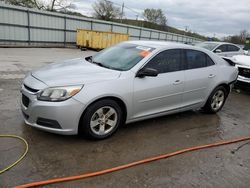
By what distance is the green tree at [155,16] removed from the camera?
67.6 metres

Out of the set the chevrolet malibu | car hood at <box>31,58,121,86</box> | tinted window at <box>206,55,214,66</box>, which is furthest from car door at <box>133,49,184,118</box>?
tinted window at <box>206,55,214,66</box>

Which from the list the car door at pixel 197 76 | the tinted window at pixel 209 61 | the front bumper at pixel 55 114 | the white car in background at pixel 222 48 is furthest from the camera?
the white car in background at pixel 222 48

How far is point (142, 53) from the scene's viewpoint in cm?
462

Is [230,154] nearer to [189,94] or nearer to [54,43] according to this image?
[189,94]

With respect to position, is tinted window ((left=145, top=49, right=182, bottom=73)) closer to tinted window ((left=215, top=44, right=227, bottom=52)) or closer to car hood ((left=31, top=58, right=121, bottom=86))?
car hood ((left=31, top=58, right=121, bottom=86))

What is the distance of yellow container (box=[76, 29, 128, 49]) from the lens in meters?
22.3

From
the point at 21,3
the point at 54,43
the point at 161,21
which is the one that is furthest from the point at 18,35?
the point at 161,21

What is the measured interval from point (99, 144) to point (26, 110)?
1.23 m

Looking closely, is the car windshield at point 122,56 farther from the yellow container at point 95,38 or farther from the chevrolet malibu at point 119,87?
the yellow container at point 95,38

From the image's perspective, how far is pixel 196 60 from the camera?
531cm

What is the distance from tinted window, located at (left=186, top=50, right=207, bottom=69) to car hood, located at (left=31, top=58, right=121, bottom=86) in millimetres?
1730

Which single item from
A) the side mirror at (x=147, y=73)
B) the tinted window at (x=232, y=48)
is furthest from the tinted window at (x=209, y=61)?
the tinted window at (x=232, y=48)

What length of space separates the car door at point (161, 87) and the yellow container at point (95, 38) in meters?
18.0

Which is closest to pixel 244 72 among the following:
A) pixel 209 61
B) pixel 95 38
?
pixel 209 61
